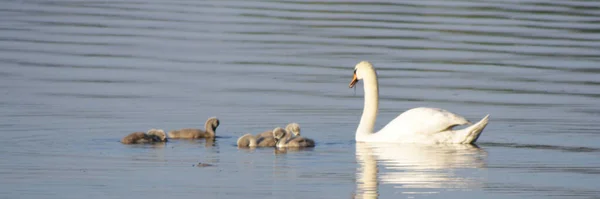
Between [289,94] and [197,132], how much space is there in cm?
384

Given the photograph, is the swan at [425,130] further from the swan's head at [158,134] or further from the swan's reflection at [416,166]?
the swan's head at [158,134]

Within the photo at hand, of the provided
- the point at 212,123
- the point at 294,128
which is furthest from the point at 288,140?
the point at 212,123

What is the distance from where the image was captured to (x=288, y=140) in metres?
14.8

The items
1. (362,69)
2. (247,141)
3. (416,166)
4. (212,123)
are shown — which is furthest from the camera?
(362,69)

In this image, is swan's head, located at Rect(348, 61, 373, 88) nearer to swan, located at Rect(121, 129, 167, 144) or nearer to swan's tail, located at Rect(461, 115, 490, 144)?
swan's tail, located at Rect(461, 115, 490, 144)

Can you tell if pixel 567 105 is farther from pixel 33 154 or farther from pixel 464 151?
pixel 33 154

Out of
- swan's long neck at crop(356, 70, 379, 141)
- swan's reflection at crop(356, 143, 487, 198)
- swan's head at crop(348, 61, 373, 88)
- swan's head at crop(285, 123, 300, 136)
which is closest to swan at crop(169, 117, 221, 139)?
swan's head at crop(285, 123, 300, 136)

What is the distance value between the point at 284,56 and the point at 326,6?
1147cm

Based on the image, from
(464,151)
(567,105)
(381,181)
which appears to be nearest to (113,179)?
(381,181)

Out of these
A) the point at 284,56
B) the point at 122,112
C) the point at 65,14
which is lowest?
the point at 122,112

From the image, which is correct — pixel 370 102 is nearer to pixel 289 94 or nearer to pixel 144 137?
pixel 289 94

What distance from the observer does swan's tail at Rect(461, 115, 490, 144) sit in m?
15.1

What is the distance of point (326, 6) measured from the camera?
1379 inches

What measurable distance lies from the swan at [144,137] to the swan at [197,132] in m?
0.31
